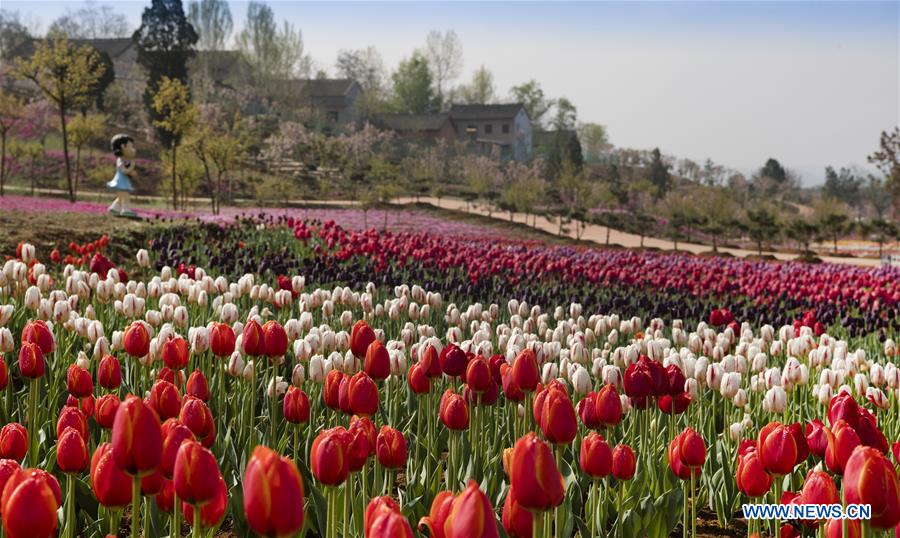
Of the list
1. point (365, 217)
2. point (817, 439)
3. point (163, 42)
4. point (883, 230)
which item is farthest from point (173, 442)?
point (163, 42)

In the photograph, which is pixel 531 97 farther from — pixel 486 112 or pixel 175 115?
pixel 175 115

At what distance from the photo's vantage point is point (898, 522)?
2264 millimetres

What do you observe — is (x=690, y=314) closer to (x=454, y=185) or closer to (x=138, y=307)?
(x=138, y=307)

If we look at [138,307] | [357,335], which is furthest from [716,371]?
[138,307]

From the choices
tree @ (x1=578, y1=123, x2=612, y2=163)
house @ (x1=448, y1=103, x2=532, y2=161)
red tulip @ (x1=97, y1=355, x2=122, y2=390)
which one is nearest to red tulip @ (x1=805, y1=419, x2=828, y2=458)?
red tulip @ (x1=97, y1=355, x2=122, y2=390)

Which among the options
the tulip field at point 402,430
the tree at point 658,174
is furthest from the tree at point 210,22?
the tulip field at point 402,430

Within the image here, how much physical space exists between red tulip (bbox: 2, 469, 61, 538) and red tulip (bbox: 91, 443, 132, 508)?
0.50 meters

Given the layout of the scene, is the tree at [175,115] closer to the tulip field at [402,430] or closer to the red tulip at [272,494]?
the tulip field at [402,430]

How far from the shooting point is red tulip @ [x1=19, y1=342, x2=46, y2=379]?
366cm

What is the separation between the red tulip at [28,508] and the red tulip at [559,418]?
1492 millimetres

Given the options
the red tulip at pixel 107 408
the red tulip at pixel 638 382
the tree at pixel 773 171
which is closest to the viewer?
the red tulip at pixel 107 408

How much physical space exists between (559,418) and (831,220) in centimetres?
4650

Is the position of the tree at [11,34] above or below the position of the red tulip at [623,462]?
above

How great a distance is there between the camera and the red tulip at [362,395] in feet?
10.8
